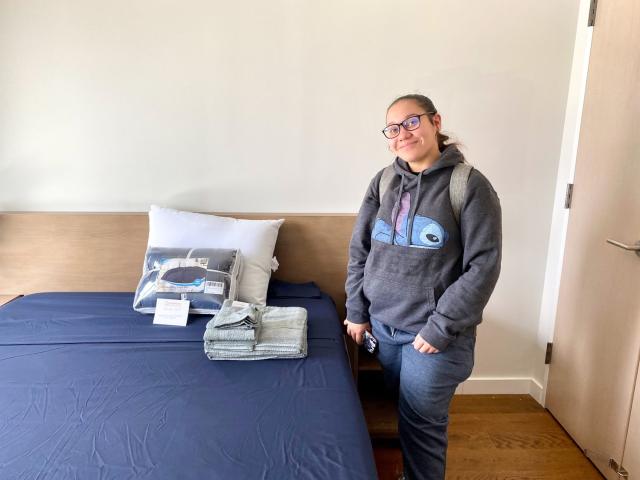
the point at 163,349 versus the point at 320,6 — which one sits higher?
the point at 320,6

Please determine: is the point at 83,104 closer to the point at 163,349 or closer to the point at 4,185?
the point at 4,185

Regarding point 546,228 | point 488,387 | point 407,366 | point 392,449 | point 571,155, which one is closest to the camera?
point 407,366

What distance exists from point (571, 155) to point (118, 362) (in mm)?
2021

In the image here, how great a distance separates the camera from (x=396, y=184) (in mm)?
1401

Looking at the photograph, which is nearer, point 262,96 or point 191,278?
point 191,278

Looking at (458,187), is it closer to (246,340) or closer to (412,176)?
(412,176)

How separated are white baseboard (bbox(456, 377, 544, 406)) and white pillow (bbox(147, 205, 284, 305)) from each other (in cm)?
121

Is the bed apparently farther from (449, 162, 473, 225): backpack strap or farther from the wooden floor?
the wooden floor

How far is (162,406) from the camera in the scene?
1.14m

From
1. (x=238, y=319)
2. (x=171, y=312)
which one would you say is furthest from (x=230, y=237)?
(x=238, y=319)

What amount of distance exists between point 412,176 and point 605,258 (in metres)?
0.96

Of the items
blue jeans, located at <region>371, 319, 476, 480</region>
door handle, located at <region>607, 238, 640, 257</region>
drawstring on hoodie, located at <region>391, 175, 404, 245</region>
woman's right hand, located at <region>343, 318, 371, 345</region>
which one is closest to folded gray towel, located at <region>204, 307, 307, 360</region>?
woman's right hand, located at <region>343, 318, 371, 345</region>

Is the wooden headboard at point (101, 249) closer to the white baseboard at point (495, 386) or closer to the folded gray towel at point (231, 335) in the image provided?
the folded gray towel at point (231, 335)

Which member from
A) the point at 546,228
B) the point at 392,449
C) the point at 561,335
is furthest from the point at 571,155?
the point at 392,449
